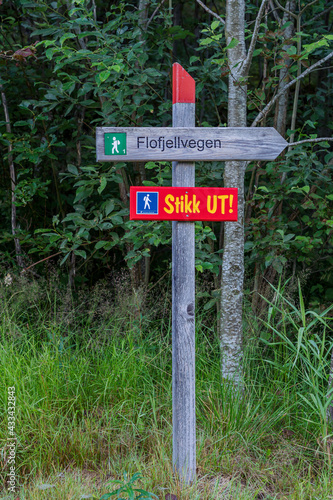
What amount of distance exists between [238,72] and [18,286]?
234 centimetres

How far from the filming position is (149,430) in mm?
2676

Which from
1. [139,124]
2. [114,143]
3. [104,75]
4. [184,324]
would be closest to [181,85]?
[114,143]

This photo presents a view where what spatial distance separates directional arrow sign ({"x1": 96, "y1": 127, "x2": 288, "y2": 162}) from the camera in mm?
2250

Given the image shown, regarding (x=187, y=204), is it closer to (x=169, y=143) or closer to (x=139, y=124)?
(x=169, y=143)

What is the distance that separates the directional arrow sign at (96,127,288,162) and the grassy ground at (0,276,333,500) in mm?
980

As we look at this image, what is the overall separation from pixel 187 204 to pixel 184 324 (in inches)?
23.0

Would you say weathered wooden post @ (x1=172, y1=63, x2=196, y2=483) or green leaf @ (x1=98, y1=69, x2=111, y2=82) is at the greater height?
green leaf @ (x1=98, y1=69, x2=111, y2=82)

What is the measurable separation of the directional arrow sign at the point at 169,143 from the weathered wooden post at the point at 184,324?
0.09 m

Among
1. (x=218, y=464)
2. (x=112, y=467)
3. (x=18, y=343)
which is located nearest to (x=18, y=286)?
(x=18, y=343)

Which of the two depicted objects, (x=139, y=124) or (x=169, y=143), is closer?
(x=169, y=143)

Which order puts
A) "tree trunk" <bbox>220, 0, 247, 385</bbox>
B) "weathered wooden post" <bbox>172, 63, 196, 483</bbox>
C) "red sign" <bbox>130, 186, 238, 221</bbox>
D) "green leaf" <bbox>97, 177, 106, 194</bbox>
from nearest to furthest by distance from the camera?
1. "red sign" <bbox>130, 186, 238, 221</bbox>
2. "weathered wooden post" <bbox>172, 63, 196, 483</bbox>
3. "tree trunk" <bbox>220, 0, 247, 385</bbox>
4. "green leaf" <bbox>97, 177, 106, 194</bbox>

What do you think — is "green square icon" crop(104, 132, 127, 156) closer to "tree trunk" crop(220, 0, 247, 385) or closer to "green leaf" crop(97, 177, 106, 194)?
"green leaf" crop(97, 177, 106, 194)

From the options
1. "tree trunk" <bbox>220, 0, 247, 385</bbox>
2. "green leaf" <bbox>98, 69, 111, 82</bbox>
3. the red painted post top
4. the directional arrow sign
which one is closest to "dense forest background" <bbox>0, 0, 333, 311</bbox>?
"green leaf" <bbox>98, 69, 111, 82</bbox>

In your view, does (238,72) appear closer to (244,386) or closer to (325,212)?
(325,212)
